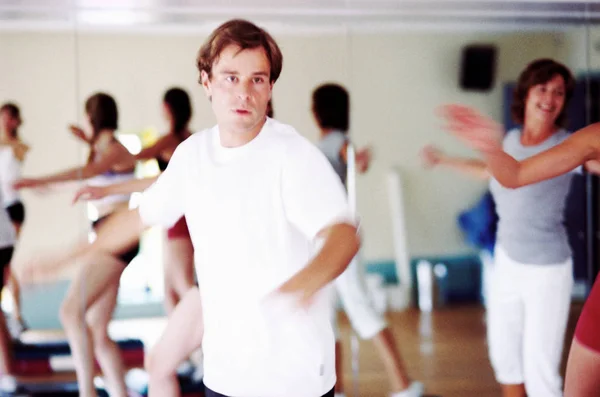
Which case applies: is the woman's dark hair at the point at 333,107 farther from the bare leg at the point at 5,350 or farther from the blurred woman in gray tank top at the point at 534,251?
the bare leg at the point at 5,350

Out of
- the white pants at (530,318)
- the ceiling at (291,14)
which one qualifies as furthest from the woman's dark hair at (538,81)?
the white pants at (530,318)

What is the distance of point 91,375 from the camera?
2.79 m

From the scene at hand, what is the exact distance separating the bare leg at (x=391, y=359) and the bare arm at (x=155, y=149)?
1.25 metres

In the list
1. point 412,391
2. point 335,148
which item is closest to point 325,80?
point 335,148

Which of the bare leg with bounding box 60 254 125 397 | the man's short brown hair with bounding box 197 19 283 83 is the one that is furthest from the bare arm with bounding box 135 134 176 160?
the man's short brown hair with bounding box 197 19 283 83

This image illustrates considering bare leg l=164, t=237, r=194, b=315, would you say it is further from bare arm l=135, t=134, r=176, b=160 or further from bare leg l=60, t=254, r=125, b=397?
bare arm l=135, t=134, r=176, b=160

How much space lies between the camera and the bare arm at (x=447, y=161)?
9.39 feet

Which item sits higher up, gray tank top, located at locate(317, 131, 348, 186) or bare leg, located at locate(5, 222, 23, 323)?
gray tank top, located at locate(317, 131, 348, 186)

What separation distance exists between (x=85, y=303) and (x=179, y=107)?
3.02 feet

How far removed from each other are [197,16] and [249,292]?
1.54 meters

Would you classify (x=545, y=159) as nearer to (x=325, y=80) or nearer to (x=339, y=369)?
(x=325, y=80)

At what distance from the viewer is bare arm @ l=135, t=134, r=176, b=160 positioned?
Result: 266 centimetres

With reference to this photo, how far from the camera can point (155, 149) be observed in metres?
2.67

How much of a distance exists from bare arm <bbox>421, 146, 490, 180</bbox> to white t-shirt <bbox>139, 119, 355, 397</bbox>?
139cm
